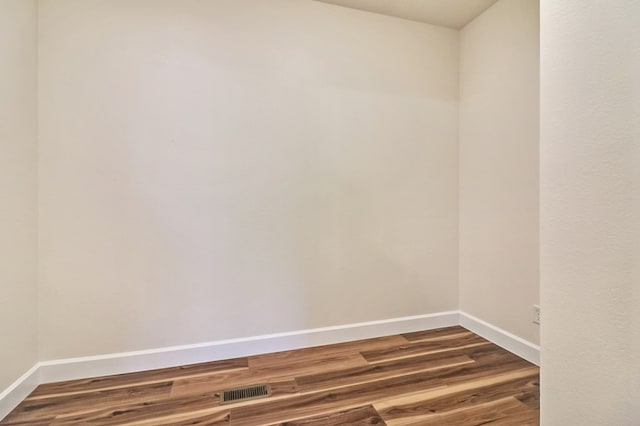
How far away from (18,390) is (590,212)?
2.68 meters

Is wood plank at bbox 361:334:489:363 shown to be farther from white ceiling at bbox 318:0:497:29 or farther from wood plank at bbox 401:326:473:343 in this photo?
white ceiling at bbox 318:0:497:29

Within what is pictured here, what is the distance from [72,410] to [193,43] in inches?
87.9

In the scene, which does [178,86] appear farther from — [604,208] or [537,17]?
[537,17]

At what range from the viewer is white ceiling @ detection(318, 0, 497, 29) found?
2221 mm

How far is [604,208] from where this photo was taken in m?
0.86

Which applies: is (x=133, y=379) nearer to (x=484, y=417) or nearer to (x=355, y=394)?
(x=355, y=394)

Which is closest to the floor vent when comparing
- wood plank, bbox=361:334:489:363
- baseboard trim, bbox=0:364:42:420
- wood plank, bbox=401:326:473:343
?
wood plank, bbox=361:334:489:363

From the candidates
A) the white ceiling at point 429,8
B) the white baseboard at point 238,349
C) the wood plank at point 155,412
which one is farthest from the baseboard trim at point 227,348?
the white ceiling at point 429,8

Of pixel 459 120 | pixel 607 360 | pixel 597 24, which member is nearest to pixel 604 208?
pixel 607 360

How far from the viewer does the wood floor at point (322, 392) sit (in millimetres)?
1453

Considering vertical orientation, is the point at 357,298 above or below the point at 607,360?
below

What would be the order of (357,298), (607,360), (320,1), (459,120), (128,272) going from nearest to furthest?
(607,360) → (128,272) → (320,1) → (357,298) → (459,120)

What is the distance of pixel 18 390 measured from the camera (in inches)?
61.4

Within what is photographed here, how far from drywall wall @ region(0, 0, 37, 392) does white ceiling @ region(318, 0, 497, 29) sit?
1.87 m
